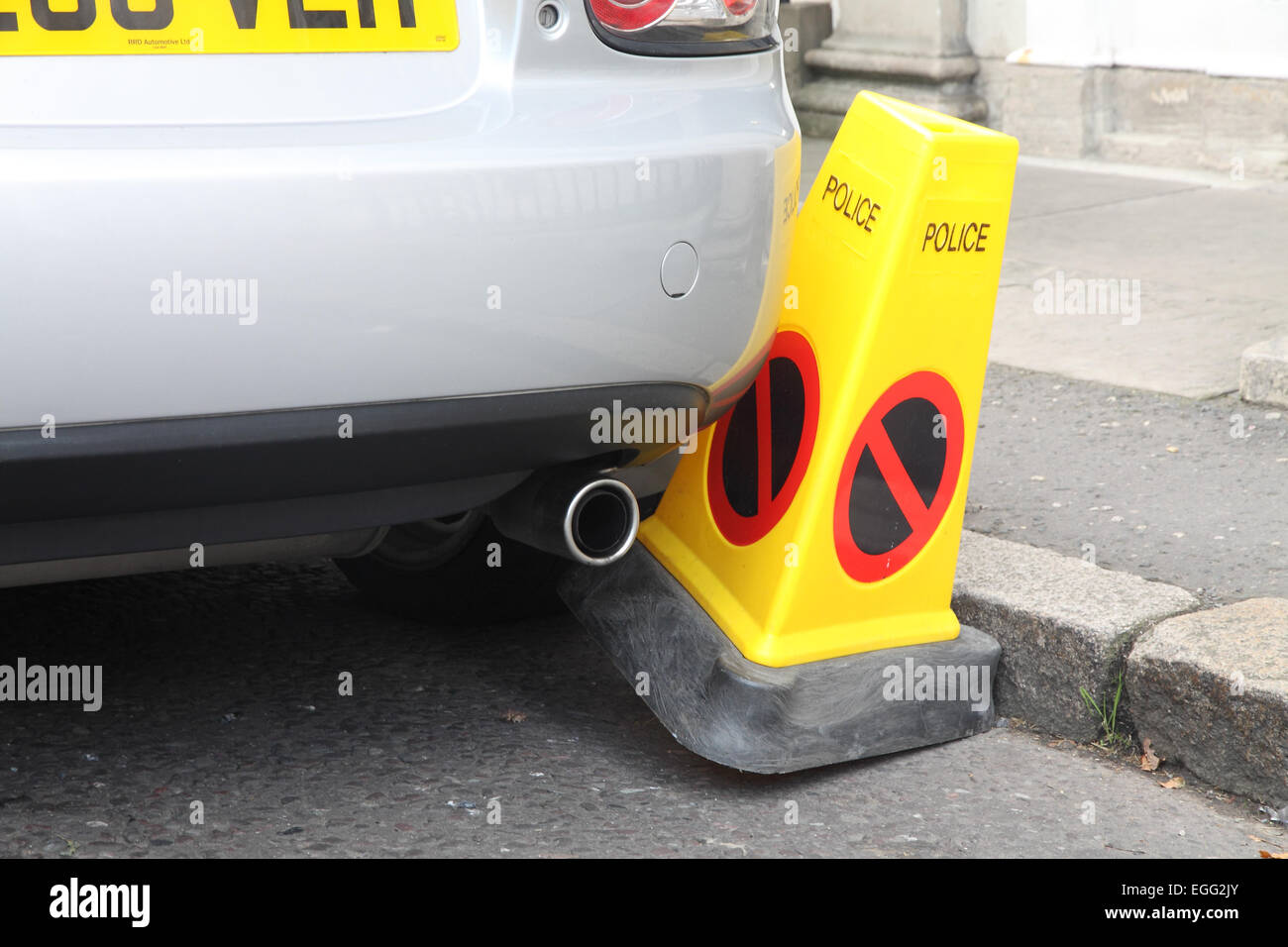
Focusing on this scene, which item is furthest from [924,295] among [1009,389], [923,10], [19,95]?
[923,10]

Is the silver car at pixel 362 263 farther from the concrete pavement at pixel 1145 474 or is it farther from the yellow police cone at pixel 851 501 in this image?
the concrete pavement at pixel 1145 474

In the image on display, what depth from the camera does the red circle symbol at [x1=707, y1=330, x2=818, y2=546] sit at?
251 cm

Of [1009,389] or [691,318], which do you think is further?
[1009,389]

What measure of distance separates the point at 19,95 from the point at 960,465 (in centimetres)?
154

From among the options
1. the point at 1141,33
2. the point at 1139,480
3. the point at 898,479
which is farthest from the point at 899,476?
the point at 1141,33

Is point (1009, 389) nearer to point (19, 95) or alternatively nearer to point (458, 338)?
point (458, 338)

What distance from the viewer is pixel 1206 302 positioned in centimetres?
479

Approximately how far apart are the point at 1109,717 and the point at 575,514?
3.26ft

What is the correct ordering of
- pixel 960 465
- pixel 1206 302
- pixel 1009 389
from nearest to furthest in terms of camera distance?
pixel 960 465, pixel 1009 389, pixel 1206 302

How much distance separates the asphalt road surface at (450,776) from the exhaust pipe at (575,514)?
404 mm

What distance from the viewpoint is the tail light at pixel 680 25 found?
84.2 inches

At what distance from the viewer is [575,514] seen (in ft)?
7.20

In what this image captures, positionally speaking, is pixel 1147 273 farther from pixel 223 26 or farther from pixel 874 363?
pixel 223 26
